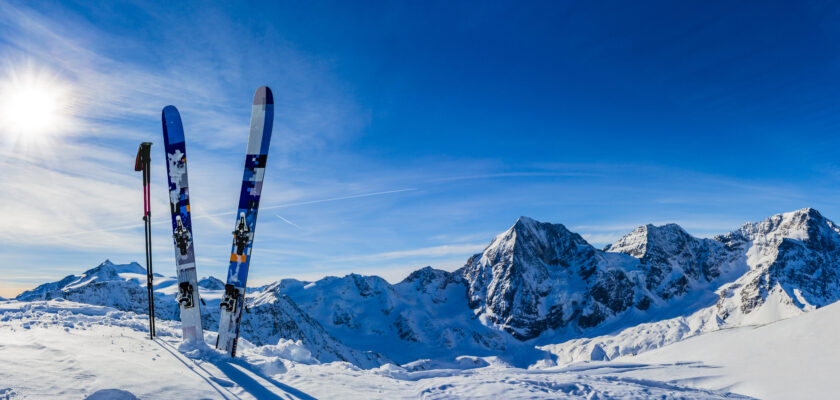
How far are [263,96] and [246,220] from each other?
6420 millimetres

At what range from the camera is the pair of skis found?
19797 millimetres

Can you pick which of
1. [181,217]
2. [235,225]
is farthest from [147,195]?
[235,225]

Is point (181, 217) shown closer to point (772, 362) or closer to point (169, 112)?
point (169, 112)

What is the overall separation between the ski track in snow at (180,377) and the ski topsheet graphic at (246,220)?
7.37 feet

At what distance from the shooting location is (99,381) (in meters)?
10.6

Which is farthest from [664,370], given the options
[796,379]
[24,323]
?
[24,323]

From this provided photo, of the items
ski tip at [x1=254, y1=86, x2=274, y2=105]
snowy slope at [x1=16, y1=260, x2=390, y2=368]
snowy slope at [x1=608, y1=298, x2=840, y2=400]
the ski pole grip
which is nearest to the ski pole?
the ski pole grip

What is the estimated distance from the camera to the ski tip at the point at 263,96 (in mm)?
21594

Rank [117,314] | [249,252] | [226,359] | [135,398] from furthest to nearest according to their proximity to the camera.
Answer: [117,314], [249,252], [226,359], [135,398]

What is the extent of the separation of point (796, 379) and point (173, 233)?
99.6 feet

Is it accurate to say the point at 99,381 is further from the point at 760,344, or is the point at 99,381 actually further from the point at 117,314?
the point at 760,344

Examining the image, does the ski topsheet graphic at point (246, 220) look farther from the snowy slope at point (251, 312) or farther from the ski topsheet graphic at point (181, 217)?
the snowy slope at point (251, 312)

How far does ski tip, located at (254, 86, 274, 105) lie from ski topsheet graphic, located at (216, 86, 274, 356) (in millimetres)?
48

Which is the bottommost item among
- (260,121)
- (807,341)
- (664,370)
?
(664,370)
